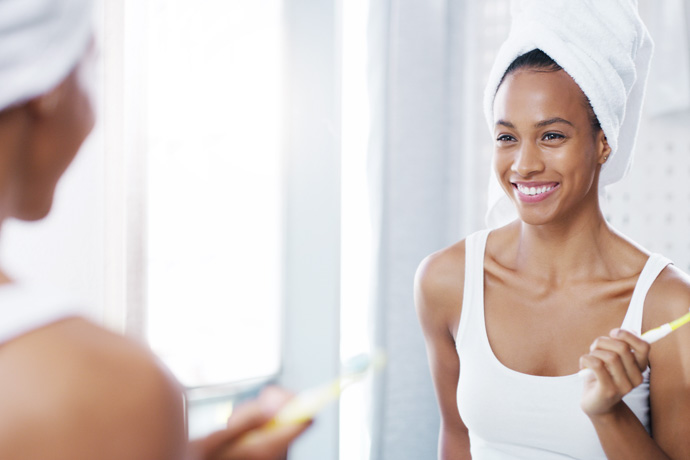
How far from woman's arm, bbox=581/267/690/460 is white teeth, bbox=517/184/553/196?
0.21 meters

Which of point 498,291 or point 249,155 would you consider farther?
point 249,155

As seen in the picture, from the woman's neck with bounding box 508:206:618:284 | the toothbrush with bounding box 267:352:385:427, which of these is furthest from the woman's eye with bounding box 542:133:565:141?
the toothbrush with bounding box 267:352:385:427

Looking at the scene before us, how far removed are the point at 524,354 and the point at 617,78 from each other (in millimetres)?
446

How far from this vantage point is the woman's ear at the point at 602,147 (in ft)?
3.02

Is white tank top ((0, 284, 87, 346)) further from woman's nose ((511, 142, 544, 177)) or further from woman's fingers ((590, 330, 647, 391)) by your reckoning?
woman's nose ((511, 142, 544, 177))

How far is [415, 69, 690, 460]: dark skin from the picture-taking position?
84cm

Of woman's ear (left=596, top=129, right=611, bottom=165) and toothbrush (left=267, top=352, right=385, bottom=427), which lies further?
woman's ear (left=596, top=129, right=611, bottom=165)

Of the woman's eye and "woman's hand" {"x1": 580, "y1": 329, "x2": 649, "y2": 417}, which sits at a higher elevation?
the woman's eye

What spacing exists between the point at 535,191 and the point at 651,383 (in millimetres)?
325

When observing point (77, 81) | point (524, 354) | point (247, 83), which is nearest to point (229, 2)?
point (247, 83)

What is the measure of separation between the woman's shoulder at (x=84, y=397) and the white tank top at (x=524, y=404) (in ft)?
2.24

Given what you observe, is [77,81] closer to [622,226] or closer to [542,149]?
[542,149]

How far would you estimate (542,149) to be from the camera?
91 centimetres

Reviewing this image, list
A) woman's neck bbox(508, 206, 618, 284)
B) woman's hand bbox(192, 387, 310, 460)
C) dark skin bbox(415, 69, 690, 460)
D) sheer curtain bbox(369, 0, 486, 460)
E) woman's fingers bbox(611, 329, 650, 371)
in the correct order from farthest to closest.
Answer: sheer curtain bbox(369, 0, 486, 460) < woman's neck bbox(508, 206, 618, 284) < dark skin bbox(415, 69, 690, 460) < woman's fingers bbox(611, 329, 650, 371) < woman's hand bbox(192, 387, 310, 460)
